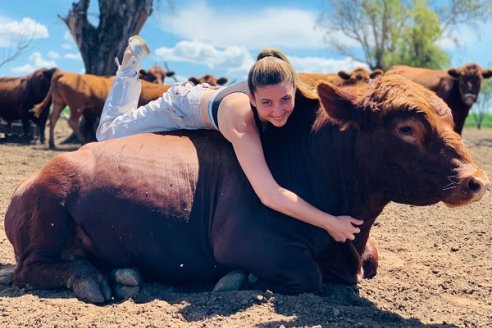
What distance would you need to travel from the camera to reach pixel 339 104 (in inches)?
156

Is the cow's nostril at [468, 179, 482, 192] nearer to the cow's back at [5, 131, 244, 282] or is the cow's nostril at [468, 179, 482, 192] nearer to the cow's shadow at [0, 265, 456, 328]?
the cow's shadow at [0, 265, 456, 328]

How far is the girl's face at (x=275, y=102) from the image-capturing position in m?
3.88

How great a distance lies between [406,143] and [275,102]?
85cm

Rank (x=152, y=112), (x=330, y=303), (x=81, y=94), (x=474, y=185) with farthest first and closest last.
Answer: (x=81, y=94) → (x=152, y=112) → (x=330, y=303) → (x=474, y=185)

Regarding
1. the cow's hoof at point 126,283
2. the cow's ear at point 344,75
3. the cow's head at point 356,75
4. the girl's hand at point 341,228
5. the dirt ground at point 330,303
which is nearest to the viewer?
the dirt ground at point 330,303

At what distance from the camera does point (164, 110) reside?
4.82 meters

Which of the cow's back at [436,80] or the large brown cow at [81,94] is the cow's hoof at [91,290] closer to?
the cow's back at [436,80]

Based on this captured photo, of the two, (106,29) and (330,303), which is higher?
(106,29)

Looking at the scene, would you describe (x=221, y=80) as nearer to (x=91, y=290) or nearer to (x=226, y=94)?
(x=226, y=94)

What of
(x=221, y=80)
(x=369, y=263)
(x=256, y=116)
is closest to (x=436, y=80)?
(x=221, y=80)

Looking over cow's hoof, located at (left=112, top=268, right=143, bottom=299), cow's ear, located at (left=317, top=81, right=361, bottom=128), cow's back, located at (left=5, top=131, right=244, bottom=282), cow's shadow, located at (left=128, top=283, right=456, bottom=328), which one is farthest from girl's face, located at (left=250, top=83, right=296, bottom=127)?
cow's hoof, located at (left=112, top=268, right=143, bottom=299)

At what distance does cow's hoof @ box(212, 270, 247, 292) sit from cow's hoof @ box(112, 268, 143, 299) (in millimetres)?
511

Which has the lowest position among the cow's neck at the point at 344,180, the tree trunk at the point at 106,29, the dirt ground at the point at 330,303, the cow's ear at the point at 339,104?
the dirt ground at the point at 330,303

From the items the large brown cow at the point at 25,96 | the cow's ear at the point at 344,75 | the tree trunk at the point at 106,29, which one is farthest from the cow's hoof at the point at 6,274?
the tree trunk at the point at 106,29
